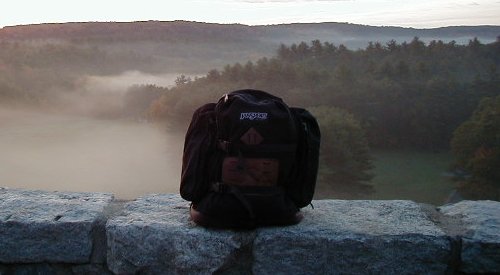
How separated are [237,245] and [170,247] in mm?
269

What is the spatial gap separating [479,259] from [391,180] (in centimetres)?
1698

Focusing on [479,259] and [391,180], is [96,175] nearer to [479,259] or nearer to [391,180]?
[391,180]

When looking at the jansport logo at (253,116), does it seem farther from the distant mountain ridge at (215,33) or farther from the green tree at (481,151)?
the distant mountain ridge at (215,33)

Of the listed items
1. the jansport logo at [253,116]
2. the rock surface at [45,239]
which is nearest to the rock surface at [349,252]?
the jansport logo at [253,116]

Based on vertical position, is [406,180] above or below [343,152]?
below

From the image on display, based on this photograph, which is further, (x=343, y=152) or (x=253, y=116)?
(x=343, y=152)

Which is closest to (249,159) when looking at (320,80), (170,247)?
(170,247)

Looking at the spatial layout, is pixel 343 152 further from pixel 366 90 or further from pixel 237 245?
pixel 237 245

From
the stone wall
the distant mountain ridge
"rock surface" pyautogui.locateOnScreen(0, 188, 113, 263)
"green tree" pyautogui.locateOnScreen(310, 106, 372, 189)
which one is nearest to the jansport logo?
the stone wall

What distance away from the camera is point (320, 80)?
24.5 metres

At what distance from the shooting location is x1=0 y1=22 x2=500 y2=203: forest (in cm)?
1816

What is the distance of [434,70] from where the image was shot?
2361 centimetres

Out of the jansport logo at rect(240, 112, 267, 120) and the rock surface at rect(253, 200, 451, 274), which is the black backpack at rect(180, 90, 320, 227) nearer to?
the jansport logo at rect(240, 112, 267, 120)

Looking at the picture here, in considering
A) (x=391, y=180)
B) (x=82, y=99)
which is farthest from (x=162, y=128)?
(x=391, y=180)
